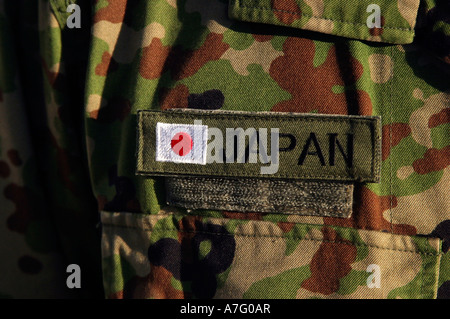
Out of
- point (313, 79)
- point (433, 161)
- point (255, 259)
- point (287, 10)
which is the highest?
point (287, 10)

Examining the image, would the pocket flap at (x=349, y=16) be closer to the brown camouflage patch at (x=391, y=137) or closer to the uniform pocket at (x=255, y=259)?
the brown camouflage patch at (x=391, y=137)

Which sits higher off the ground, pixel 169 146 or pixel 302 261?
pixel 169 146

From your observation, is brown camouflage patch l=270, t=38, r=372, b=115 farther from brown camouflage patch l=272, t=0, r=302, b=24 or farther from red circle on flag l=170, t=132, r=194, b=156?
red circle on flag l=170, t=132, r=194, b=156

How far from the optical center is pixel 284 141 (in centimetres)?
58

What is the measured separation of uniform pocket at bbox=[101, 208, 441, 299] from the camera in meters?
0.59

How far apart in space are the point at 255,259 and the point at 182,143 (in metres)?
0.21

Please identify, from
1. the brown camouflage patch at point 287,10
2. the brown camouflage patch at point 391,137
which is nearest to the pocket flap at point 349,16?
the brown camouflage patch at point 287,10

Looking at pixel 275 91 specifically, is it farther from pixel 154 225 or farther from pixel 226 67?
pixel 154 225

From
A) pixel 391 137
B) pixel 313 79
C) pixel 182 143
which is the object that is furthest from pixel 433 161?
pixel 182 143

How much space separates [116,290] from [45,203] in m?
0.25

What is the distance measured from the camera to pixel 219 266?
2.04 feet

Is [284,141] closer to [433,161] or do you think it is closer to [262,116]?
[262,116]

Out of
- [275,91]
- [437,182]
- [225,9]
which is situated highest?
[225,9]
